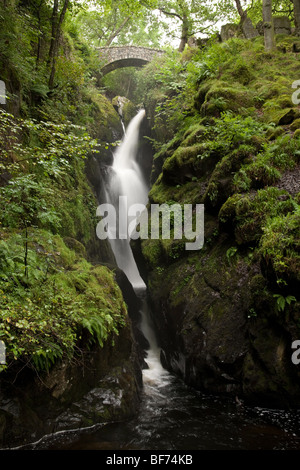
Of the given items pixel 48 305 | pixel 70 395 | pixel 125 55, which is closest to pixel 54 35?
pixel 48 305

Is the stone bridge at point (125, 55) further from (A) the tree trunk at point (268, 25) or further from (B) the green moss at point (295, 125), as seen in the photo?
(B) the green moss at point (295, 125)

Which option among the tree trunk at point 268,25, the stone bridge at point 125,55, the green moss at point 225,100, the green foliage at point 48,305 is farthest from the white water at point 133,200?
the tree trunk at point 268,25

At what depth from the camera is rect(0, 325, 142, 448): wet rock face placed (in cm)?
379

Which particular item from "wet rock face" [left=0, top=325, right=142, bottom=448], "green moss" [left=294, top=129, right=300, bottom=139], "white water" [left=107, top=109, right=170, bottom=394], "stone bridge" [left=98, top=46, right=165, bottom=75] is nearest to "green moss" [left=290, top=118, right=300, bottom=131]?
"green moss" [left=294, top=129, right=300, bottom=139]

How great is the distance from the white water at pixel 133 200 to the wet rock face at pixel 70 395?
1364 millimetres

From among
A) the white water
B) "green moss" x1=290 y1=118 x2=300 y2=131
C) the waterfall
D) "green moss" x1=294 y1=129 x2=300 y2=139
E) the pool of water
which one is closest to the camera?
the pool of water

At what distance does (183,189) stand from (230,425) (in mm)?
6125

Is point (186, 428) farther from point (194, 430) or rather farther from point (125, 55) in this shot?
point (125, 55)

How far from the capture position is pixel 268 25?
11.2 meters

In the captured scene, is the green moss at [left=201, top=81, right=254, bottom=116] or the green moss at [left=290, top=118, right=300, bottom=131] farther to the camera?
the green moss at [left=201, top=81, right=254, bottom=116]

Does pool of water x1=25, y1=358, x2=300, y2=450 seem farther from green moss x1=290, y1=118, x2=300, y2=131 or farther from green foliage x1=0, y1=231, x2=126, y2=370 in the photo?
green moss x1=290, y1=118, x2=300, y2=131

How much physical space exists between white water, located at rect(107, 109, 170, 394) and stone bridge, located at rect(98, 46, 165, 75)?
3670 millimetres

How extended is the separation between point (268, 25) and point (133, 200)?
9.30 meters
